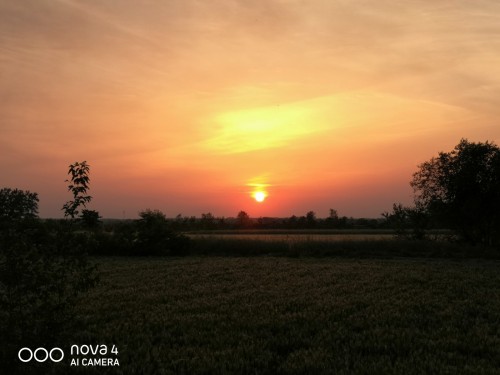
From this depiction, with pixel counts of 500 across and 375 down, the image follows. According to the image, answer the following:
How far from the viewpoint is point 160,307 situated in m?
14.9

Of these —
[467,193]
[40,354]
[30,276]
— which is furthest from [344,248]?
[30,276]

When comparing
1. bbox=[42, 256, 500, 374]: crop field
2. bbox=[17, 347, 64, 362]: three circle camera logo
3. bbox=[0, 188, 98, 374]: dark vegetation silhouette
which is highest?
bbox=[0, 188, 98, 374]: dark vegetation silhouette

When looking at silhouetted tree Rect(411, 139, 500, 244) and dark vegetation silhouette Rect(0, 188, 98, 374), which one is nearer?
dark vegetation silhouette Rect(0, 188, 98, 374)

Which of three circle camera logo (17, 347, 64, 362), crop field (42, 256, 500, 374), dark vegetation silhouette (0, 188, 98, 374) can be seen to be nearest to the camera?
dark vegetation silhouette (0, 188, 98, 374)

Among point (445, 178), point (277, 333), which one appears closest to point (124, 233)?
point (445, 178)

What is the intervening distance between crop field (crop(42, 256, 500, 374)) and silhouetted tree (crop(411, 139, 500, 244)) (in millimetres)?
20893

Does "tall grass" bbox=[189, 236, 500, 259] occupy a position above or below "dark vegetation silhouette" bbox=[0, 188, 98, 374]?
below

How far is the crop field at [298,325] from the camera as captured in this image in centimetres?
880

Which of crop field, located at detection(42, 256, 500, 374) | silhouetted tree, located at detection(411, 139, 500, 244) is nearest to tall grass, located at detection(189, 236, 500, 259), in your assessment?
silhouetted tree, located at detection(411, 139, 500, 244)

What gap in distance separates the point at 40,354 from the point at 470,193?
4112 centimetres

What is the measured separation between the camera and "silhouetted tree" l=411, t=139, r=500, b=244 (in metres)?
40.3

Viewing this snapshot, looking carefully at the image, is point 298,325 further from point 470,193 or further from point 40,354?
point 470,193

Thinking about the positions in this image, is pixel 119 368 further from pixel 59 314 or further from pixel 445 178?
pixel 445 178

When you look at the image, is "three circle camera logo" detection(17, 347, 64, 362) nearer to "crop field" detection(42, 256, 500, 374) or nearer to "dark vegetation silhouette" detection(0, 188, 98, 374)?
"dark vegetation silhouette" detection(0, 188, 98, 374)
